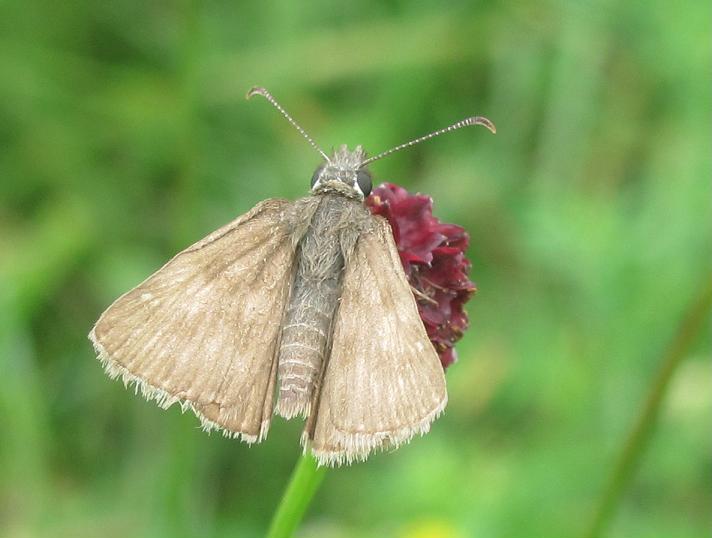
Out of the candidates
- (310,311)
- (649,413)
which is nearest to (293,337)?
(310,311)

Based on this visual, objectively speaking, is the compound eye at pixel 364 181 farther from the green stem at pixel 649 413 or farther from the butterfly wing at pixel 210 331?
the green stem at pixel 649 413

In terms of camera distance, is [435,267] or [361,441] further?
[435,267]

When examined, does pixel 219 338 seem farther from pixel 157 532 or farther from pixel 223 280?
pixel 157 532

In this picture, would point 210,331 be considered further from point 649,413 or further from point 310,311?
point 649,413

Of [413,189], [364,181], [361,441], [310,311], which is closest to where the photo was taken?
[361,441]

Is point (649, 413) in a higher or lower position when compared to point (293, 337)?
higher

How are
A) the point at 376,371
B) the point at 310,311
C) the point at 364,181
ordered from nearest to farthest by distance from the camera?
the point at 376,371 < the point at 310,311 < the point at 364,181

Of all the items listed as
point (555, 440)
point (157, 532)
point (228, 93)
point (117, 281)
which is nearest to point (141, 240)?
point (117, 281)
